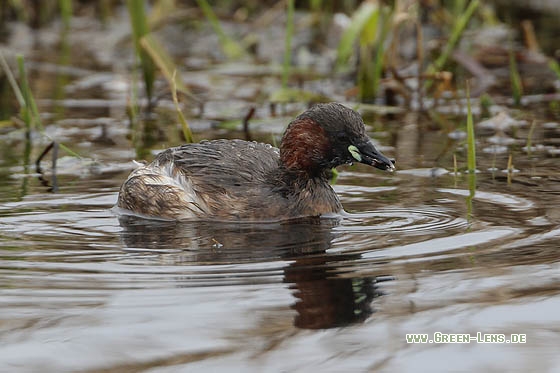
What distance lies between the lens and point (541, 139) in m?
8.48

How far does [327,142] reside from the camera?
639cm

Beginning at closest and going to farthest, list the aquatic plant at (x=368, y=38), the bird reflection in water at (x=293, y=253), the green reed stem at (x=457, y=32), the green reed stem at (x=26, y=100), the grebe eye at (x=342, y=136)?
the bird reflection in water at (x=293, y=253) → the grebe eye at (x=342, y=136) → the green reed stem at (x=26, y=100) → the green reed stem at (x=457, y=32) → the aquatic plant at (x=368, y=38)

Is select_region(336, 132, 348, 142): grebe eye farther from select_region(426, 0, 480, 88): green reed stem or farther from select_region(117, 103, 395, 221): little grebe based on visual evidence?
select_region(426, 0, 480, 88): green reed stem

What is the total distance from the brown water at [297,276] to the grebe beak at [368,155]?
285 millimetres

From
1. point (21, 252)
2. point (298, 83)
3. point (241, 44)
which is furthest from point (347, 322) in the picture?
point (241, 44)

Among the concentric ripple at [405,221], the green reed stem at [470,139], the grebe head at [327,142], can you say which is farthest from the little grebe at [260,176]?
the green reed stem at [470,139]

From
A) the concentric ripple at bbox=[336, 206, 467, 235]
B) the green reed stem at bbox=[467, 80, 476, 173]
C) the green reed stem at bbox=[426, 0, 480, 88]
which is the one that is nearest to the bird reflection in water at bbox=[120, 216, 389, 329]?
the concentric ripple at bbox=[336, 206, 467, 235]

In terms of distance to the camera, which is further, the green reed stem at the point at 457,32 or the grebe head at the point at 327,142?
the green reed stem at the point at 457,32

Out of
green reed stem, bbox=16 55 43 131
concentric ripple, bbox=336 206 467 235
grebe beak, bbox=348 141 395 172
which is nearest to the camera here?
concentric ripple, bbox=336 206 467 235

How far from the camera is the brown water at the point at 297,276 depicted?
376cm

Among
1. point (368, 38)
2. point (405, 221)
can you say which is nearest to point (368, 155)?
point (405, 221)

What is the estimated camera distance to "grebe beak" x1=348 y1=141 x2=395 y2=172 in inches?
245

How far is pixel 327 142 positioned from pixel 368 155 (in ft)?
0.91

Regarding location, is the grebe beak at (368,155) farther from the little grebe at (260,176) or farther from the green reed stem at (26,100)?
the green reed stem at (26,100)
